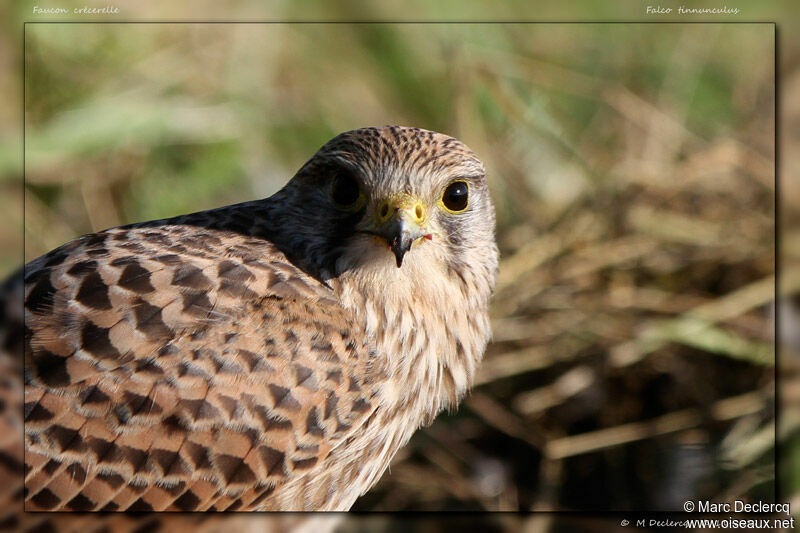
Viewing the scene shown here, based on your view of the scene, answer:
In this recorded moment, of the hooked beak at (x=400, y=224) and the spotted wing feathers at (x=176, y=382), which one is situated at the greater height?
the hooked beak at (x=400, y=224)

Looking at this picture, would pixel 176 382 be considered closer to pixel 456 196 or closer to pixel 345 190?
pixel 345 190

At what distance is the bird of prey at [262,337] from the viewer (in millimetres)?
2391

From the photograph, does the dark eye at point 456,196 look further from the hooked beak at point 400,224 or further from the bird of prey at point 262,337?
the hooked beak at point 400,224

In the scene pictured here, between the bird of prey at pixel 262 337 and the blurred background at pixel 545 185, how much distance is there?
1257 millimetres

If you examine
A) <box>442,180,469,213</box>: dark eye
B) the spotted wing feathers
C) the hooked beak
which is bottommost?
the spotted wing feathers

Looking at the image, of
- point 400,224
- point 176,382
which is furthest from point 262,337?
point 400,224

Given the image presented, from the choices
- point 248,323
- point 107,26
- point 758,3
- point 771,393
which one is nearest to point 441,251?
point 248,323

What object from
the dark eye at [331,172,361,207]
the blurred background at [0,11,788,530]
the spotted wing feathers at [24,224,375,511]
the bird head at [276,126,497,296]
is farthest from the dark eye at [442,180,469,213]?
the blurred background at [0,11,788,530]

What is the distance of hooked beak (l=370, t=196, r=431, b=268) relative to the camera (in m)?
2.44

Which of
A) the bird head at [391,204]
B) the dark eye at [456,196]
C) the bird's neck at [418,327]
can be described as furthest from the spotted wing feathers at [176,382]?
the dark eye at [456,196]

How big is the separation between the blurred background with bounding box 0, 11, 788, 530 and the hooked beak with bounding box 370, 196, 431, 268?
1.67 meters

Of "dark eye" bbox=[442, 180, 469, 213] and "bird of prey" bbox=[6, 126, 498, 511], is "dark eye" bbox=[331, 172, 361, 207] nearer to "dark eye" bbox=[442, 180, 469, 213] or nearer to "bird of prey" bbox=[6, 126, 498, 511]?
"bird of prey" bbox=[6, 126, 498, 511]

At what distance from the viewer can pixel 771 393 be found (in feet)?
12.1

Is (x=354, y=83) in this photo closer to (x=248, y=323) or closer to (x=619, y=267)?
(x=619, y=267)
